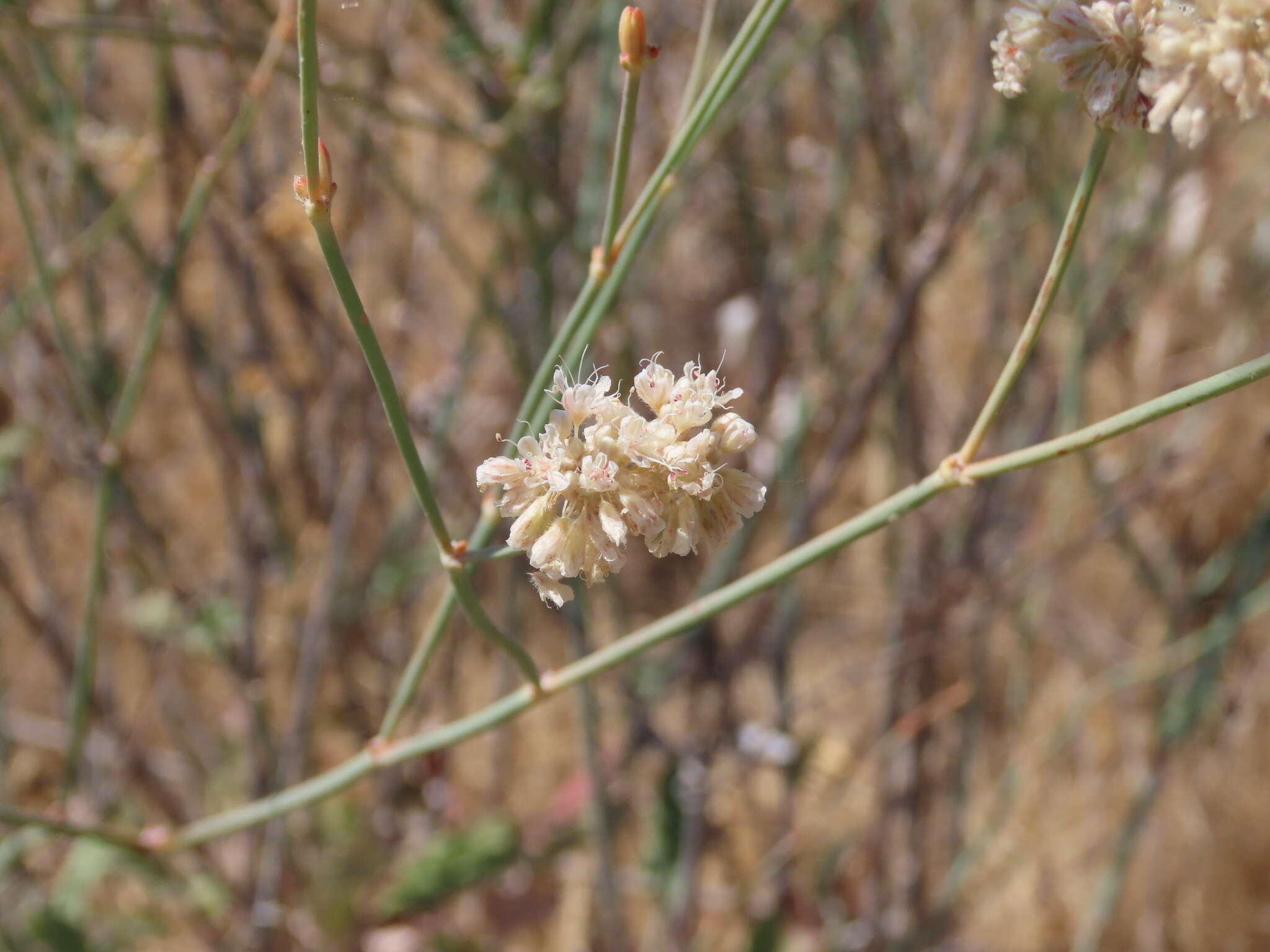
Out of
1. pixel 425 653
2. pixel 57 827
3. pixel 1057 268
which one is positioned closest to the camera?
pixel 1057 268

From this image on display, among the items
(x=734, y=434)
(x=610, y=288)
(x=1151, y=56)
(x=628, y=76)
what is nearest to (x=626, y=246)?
(x=610, y=288)

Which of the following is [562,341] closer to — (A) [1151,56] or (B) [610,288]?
(B) [610,288]

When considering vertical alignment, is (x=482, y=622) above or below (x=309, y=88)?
below

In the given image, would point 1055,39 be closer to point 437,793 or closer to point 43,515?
point 437,793

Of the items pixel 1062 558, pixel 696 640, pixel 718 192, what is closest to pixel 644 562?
pixel 696 640

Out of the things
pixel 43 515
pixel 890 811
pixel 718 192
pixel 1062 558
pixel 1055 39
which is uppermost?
pixel 43 515

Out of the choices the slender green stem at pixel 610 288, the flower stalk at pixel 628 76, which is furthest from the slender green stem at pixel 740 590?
the flower stalk at pixel 628 76
